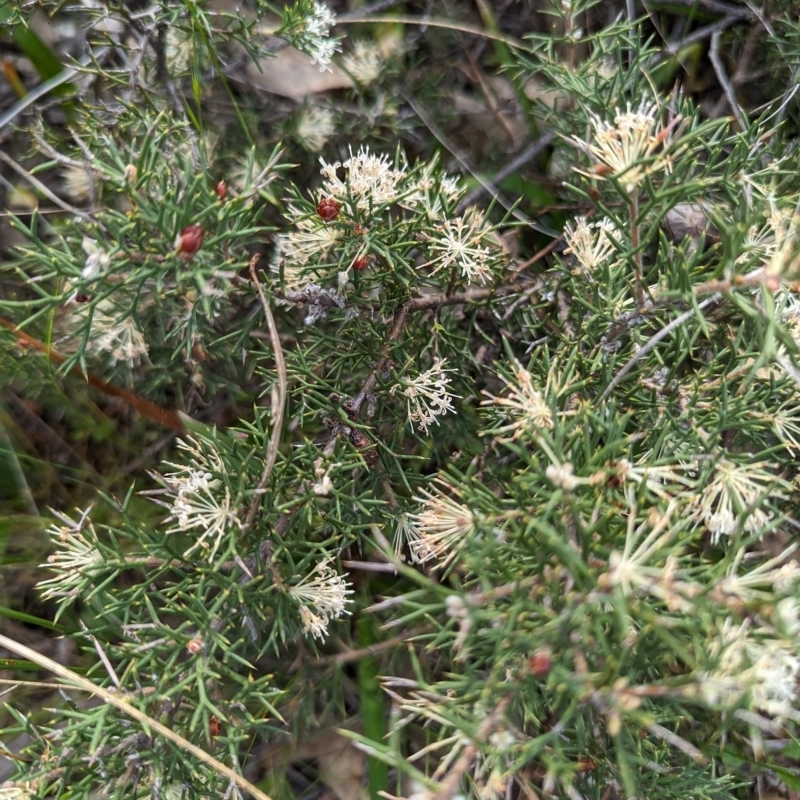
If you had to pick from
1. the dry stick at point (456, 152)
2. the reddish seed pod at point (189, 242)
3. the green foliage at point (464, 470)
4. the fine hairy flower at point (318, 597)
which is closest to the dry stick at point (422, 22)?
the dry stick at point (456, 152)

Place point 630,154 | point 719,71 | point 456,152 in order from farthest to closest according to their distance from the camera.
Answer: point 456,152
point 719,71
point 630,154

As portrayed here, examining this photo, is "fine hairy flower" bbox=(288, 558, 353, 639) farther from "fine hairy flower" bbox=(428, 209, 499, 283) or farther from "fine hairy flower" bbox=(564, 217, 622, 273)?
"fine hairy flower" bbox=(564, 217, 622, 273)

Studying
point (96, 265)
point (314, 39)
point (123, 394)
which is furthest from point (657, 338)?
point (123, 394)

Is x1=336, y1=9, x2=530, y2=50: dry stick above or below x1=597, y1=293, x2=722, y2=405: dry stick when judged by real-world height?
above

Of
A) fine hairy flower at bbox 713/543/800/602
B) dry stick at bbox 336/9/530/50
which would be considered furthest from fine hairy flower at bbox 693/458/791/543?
dry stick at bbox 336/9/530/50

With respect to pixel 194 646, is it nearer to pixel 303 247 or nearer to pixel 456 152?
pixel 303 247
